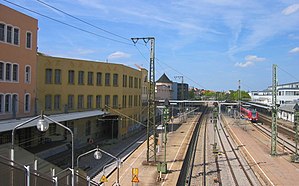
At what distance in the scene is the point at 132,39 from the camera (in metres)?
28.5

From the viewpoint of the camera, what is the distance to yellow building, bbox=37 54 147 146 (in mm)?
36781

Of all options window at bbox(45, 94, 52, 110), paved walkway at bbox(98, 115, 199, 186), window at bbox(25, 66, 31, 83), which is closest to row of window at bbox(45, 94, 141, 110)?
window at bbox(45, 94, 52, 110)

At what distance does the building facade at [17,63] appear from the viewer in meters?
26.7

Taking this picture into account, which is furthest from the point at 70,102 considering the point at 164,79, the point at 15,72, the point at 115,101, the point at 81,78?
the point at 164,79

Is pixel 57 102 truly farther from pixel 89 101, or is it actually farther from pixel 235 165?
pixel 235 165

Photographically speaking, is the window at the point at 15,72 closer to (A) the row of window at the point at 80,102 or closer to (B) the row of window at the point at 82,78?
(B) the row of window at the point at 82,78

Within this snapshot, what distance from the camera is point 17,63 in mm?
28547

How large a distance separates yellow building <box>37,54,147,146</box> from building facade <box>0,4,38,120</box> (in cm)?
377

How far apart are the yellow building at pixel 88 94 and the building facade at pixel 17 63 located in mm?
3769

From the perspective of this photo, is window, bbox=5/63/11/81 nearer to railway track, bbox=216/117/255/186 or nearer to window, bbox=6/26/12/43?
window, bbox=6/26/12/43

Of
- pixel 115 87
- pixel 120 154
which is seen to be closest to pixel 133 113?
pixel 115 87

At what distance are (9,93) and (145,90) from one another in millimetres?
41568

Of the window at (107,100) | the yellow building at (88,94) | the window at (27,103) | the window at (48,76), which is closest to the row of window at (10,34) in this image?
the window at (27,103)

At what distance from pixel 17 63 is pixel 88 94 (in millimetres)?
13796
